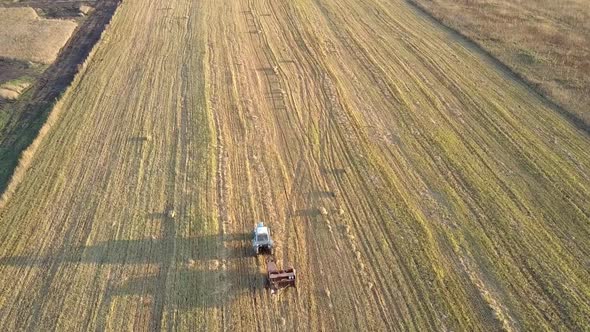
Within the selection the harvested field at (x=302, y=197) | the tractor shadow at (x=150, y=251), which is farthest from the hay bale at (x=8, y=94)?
the tractor shadow at (x=150, y=251)

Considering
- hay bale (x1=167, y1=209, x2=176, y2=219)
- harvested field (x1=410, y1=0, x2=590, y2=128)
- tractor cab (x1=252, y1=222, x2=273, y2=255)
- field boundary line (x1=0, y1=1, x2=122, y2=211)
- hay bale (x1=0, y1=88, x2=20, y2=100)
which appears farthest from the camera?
harvested field (x1=410, y1=0, x2=590, y2=128)

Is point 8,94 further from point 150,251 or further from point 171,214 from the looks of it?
point 150,251

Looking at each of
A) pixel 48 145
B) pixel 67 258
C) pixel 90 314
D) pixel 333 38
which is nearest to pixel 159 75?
pixel 48 145

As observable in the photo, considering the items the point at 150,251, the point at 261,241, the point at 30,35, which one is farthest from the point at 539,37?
the point at 30,35

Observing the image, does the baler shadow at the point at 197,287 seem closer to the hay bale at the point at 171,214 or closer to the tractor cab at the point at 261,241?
the tractor cab at the point at 261,241

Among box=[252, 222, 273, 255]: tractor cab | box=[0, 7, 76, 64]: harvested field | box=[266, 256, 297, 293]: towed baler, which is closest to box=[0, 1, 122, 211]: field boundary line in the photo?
box=[0, 7, 76, 64]: harvested field

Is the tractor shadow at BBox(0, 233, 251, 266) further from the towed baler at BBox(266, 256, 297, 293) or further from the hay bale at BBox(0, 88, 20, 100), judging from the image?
the hay bale at BBox(0, 88, 20, 100)
